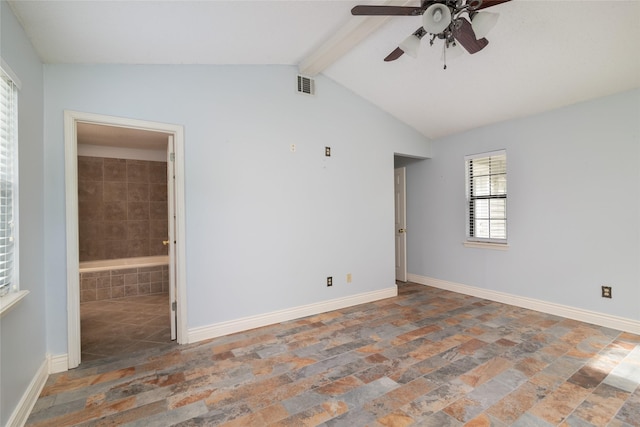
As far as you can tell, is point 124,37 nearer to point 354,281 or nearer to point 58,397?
point 58,397

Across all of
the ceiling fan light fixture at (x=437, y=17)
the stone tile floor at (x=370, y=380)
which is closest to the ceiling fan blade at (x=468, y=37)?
the ceiling fan light fixture at (x=437, y=17)

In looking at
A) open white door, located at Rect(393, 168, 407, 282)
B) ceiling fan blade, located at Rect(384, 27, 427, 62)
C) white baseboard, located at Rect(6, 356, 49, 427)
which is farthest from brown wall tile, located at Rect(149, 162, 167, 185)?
ceiling fan blade, located at Rect(384, 27, 427, 62)

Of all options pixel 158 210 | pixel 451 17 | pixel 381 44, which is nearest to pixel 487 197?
pixel 381 44

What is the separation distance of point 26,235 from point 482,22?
3.27m

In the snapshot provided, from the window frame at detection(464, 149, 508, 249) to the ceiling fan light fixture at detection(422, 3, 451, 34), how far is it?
282cm

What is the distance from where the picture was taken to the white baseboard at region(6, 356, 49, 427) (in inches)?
68.2

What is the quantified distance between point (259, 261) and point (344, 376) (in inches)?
60.3

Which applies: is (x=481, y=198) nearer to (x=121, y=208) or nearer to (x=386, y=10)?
(x=386, y=10)

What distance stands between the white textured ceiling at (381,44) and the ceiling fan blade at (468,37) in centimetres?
53

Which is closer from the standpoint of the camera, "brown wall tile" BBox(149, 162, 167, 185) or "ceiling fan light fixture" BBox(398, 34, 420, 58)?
"ceiling fan light fixture" BBox(398, 34, 420, 58)

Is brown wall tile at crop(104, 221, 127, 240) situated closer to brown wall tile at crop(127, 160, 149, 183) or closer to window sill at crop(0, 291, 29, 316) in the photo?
brown wall tile at crop(127, 160, 149, 183)

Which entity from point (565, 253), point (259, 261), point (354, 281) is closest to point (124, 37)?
point (259, 261)

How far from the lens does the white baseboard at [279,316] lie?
2.98 metres

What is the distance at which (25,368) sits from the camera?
6.34 feet
